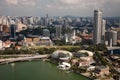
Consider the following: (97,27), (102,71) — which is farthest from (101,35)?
(102,71)

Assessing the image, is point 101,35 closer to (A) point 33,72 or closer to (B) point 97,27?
(B) point 97,27

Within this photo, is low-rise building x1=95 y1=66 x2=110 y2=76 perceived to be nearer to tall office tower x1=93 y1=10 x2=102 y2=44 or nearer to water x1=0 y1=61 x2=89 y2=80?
water x1=0 y1=61 x2=89 y2=80

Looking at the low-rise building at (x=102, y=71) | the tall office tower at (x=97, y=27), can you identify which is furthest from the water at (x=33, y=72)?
the tall office tower at (x=97, y=27)

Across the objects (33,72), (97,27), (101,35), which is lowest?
(33,72)

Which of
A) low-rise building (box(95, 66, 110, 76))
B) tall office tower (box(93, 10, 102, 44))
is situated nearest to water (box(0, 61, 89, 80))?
low-rise building (box(95, 66, 110, 76))

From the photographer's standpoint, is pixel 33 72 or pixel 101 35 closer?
pixel 33 72

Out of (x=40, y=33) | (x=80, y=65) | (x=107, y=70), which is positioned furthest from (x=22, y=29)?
(x=107, y=70)

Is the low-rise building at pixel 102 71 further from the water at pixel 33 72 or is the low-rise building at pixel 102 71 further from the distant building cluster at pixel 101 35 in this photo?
the distant building cluster at pixel 101 35

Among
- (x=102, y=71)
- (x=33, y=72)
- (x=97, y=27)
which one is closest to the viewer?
(x=102, y=71)
